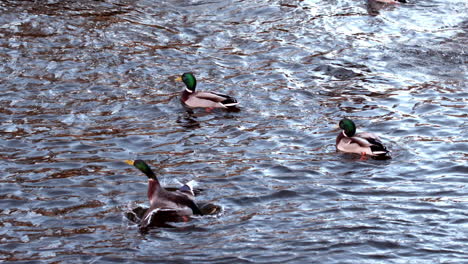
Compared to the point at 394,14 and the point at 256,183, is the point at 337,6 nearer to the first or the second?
the point at 394,14

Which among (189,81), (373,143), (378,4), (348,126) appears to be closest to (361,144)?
(373,143)

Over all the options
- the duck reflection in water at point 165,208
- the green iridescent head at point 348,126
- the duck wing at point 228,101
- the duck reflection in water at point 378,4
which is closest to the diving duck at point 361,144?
the green iridescent head at point 348,126

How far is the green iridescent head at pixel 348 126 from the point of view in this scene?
1353cm

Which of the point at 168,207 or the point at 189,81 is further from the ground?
the point at 189,81

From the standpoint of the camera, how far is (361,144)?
42.9 feet

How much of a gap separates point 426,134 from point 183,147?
403 cm

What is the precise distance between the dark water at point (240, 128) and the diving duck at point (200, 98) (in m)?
0.26

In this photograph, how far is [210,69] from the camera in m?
17.7

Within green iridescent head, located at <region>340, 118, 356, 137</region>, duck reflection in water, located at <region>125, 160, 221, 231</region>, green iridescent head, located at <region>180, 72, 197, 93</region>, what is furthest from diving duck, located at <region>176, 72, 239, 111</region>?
duck reflection in water, located at <region>125, 160, 221, 231</region>

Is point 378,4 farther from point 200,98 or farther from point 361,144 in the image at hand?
point 361,144

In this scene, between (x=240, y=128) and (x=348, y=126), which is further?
(x=240, y=128)

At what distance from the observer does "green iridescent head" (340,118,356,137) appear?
13531 millimetres

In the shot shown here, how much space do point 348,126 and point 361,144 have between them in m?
0.61

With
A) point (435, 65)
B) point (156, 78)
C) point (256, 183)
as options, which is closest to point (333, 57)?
point (435, 65)
